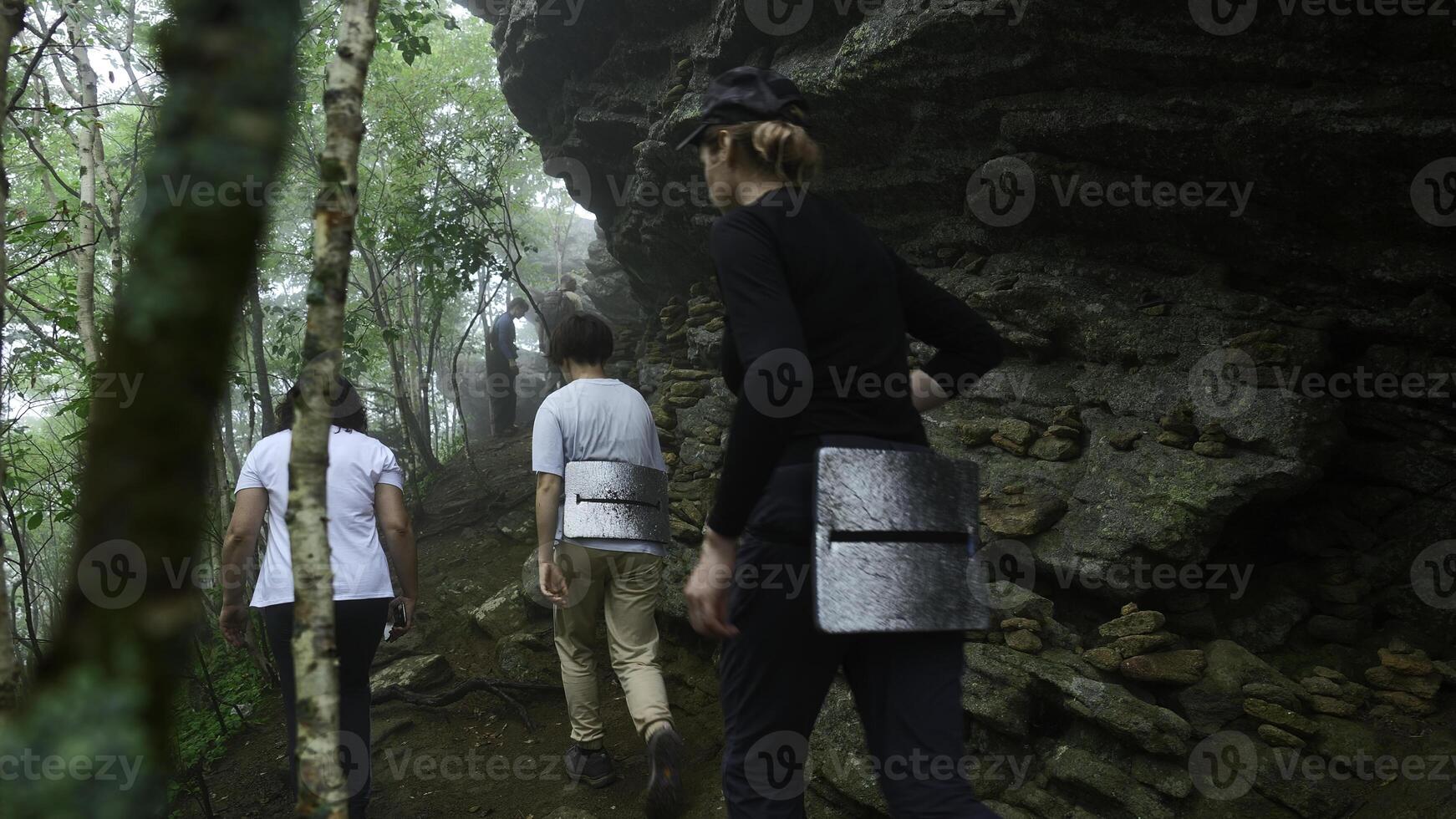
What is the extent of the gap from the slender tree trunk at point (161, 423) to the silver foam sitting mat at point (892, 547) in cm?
120

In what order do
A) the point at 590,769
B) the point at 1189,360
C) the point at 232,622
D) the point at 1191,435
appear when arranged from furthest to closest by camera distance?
the point at 1189,360, the point at 1191,435, the point at 590,769, the point at 232,622

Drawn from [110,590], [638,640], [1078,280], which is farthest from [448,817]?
[1078,280]

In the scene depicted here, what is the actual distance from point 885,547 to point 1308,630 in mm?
4408

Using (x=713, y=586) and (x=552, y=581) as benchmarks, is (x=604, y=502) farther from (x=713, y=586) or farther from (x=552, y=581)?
(x=713, y=586)

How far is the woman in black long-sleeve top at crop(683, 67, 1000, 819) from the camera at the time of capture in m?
1.79

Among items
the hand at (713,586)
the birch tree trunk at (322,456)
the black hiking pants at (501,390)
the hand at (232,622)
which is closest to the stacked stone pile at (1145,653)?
the hand at (713,586)

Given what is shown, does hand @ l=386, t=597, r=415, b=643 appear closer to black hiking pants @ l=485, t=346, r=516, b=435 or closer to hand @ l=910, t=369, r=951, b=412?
hand @ l=910, t=369, r=951, b=412

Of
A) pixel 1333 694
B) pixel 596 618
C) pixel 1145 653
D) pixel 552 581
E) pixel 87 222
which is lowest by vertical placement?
pixel 1333 694

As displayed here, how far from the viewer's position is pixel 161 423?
1.45 m

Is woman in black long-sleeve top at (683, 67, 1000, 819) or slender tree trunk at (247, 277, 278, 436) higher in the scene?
slender tree trunk at (247, 277, 278, 436)

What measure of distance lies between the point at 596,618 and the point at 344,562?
4.84 feet

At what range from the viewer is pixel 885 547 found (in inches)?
72.6

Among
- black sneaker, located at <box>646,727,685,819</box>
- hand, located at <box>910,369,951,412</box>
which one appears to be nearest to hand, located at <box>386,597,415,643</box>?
black sneaker, located at <box>646,727,685,819</box>

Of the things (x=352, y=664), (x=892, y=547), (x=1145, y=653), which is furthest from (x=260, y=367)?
(x=892, y=547)
